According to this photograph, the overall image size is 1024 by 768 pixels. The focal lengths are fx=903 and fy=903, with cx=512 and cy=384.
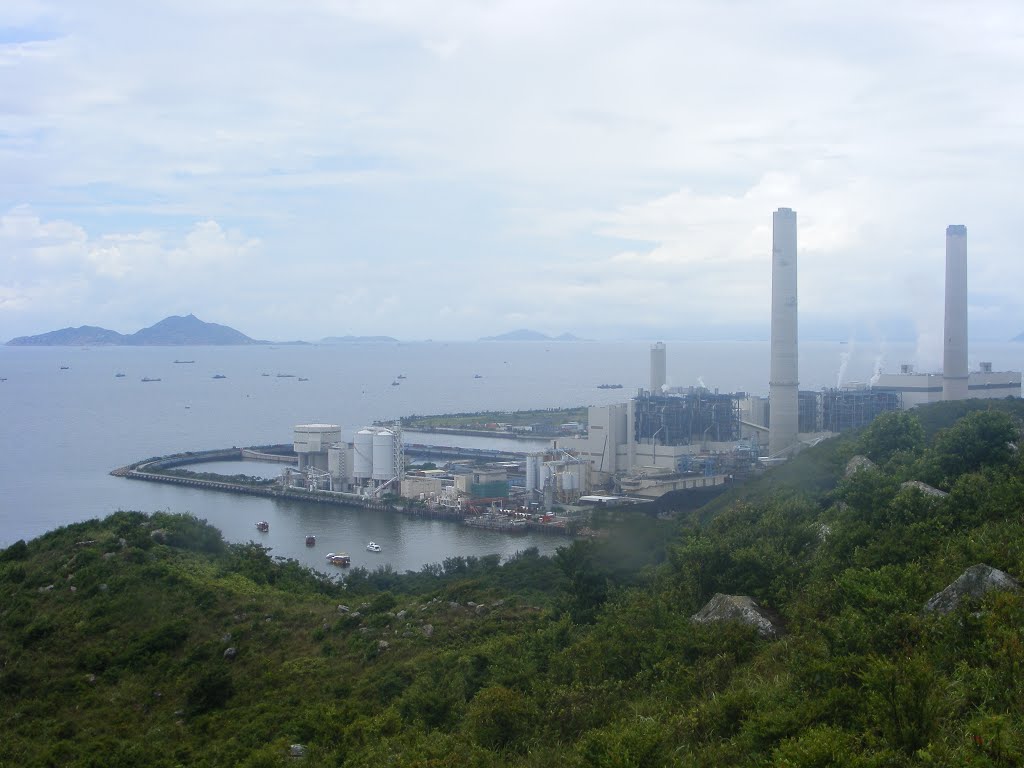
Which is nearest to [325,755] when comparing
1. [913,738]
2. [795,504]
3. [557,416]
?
[913,738]

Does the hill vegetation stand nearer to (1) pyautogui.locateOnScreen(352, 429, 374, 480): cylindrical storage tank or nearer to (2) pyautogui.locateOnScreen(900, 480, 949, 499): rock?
(2) pyautogui.locateOnScreen(900, 480, 949, 499): rock

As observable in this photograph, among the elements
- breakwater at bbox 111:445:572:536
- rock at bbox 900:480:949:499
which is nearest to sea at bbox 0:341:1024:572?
breakwater at bbox 111:445:572:536

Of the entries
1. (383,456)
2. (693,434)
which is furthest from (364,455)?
(693,434)

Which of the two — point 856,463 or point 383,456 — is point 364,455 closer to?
point 383,456

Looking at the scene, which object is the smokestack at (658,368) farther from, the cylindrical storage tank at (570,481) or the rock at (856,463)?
the rock at (856,463)

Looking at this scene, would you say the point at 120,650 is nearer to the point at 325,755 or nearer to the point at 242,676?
the point at 242,676
